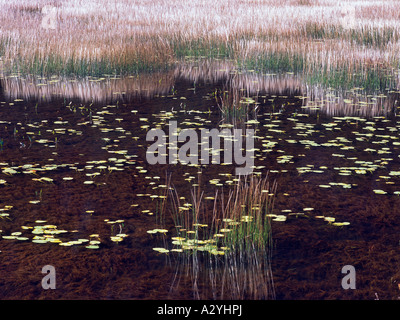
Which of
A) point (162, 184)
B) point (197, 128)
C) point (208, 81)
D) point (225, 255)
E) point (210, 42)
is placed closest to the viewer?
point (225, 255)

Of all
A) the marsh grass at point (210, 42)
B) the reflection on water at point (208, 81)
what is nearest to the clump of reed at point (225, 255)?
the reflection on water at point (208, 81)

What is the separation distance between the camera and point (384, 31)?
Answer: 1230 centimetres

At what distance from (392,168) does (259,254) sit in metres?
2.37

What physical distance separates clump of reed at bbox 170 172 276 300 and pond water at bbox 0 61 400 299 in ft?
0.22

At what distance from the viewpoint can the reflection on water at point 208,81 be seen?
27.3 ft

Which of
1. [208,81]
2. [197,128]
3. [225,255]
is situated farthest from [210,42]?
[225,255]

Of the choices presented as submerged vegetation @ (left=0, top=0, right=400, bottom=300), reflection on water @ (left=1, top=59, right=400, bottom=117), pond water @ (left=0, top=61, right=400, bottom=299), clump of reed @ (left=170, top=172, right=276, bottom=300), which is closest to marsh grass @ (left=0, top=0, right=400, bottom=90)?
submerged vegetation @ (left=0, top=0, right=400, bottom=300)

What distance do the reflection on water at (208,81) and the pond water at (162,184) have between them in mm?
53

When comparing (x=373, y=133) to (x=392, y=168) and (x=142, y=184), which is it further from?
(x=142, y=184)

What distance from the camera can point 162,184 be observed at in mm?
5035

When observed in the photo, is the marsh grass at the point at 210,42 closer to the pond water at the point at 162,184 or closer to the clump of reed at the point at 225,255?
the pond water at the point at 162,184

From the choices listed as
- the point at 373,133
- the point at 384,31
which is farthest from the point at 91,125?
the point at 384,31

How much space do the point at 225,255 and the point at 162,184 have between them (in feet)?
4.78

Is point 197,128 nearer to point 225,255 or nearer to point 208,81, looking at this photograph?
point 208,81
